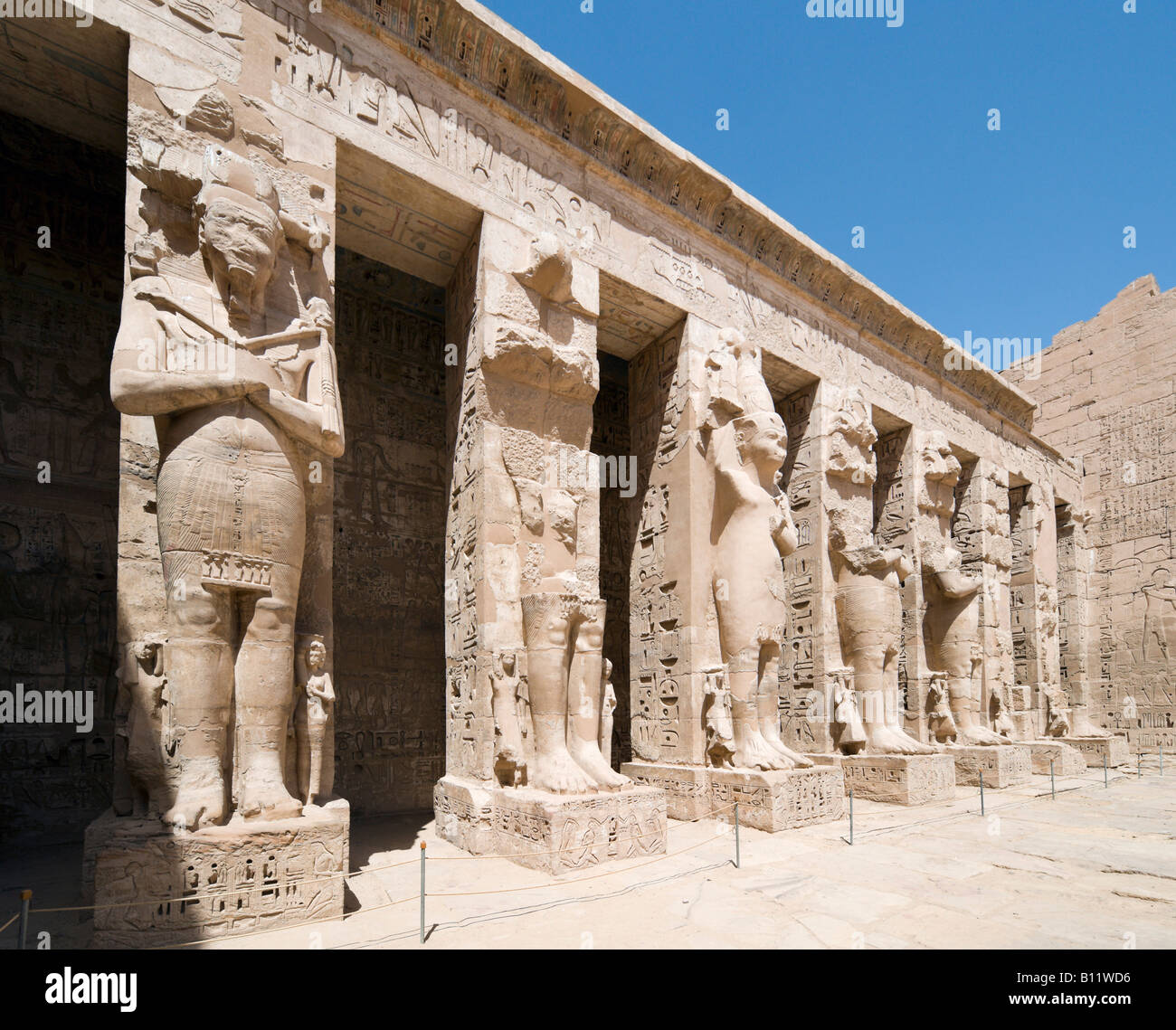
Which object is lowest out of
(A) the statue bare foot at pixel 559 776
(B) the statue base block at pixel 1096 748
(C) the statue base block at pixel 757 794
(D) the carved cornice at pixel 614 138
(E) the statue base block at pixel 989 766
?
(B) the statue base block at pixel 1096 748

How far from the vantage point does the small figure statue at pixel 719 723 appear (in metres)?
7.66

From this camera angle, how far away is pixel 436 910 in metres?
4.55

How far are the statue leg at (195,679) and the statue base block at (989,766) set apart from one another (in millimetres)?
9804

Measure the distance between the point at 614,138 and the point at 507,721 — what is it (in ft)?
19.1

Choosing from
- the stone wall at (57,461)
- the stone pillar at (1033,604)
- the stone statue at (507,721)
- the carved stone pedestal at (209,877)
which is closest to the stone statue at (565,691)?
the stone statue at (507,721)

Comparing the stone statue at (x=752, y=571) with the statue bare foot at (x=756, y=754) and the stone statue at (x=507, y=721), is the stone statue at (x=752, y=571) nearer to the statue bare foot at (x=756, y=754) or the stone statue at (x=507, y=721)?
the statue bare foot at (x=756, y=754)

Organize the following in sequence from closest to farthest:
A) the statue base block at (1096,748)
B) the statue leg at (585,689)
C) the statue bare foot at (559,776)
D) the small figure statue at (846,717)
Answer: the statue bare foot at (559,776) < the statue leg at (585,689) < the small figure statue at (846,717) < the statue base block at (1096,748)

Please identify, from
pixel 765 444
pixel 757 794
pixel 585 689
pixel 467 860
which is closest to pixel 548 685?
pixel 585 689

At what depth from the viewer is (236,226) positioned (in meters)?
4.66

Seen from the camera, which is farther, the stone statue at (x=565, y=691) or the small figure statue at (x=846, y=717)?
the small figure statue at (x=846, y=717)

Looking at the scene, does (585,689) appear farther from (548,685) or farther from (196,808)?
(196,808)

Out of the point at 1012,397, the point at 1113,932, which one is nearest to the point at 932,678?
the point at 1012,397

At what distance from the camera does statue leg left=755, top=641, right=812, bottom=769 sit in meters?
7.92

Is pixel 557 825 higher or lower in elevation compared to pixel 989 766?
higher
